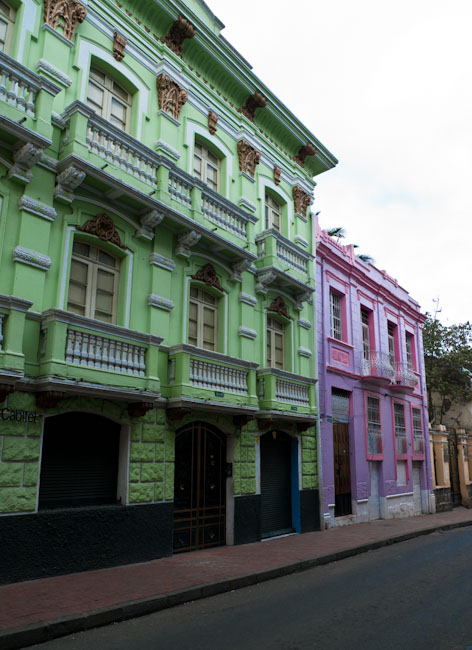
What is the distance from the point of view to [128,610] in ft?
21.7

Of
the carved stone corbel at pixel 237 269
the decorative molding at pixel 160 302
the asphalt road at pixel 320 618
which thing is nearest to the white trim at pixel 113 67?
the decorative molding at pixel 160 302

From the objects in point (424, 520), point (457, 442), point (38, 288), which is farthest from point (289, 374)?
point (457, 442)

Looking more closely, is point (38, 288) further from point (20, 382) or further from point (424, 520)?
point (424, 520)

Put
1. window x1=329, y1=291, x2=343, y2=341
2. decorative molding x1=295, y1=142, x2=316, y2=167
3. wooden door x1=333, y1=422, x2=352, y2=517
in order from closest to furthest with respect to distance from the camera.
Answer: wooden door x1=333, y1=422, x2=352, y2=517 → decorative molding x1=295, y1=142, x2=316, y2=167 → window x1=329, y1=291, x2=343, y2=341

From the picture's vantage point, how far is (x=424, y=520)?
18.2 m

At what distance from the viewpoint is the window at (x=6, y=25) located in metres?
9.51

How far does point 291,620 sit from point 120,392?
4.57m

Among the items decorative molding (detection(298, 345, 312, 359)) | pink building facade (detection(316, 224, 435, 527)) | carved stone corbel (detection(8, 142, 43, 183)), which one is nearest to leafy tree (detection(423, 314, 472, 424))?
pink building facade (detection(316, 224, 435, 527))

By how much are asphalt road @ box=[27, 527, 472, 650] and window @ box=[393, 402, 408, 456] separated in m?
11.1

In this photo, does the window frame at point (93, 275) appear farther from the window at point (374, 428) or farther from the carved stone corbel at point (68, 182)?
the window at point (374, 428)

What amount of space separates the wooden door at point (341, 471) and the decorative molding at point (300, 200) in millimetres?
6920

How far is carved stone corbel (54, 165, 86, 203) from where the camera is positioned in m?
9.37

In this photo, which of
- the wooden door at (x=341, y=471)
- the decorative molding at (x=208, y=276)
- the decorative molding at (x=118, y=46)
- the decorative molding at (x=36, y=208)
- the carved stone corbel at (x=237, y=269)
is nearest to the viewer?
the decorative molding at (x=36, y=208)

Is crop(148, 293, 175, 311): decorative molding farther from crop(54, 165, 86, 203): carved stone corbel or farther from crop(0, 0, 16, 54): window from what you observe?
crop(0, 0, 16, 54): window
